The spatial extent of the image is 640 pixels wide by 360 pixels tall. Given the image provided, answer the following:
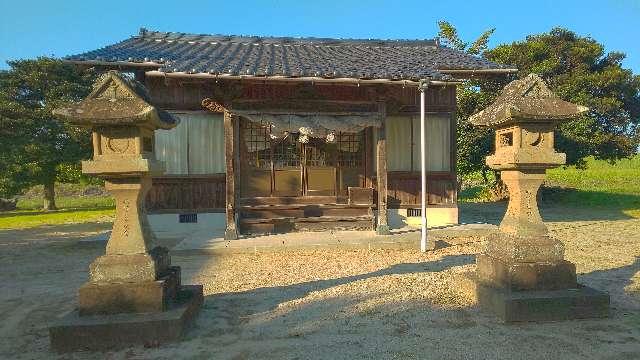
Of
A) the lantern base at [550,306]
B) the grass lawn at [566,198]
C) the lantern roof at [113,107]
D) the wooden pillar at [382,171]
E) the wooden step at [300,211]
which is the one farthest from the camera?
the grass lawn at [566,198]

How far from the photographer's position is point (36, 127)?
19.1 m

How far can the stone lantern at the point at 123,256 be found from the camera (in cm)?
380

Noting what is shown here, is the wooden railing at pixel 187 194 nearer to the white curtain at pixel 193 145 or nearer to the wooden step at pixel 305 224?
the white curtain at pixel 193 145

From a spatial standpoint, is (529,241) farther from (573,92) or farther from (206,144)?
(573,92)

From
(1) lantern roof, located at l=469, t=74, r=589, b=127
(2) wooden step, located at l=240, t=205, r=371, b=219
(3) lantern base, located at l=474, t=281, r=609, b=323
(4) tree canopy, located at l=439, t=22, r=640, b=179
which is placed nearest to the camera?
(3) lantern base, located at l=474, t=281, r=609, b=323

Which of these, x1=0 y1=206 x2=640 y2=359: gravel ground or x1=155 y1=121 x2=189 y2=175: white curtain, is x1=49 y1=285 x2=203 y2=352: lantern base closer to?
x1=0 y1=206 x2=640 y2=359: gravel ground

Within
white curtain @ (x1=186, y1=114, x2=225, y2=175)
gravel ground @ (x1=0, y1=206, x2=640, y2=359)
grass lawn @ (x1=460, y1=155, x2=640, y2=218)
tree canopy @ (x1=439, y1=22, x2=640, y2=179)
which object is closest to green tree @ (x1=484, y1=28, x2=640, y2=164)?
tree canopy @ (x1=439, y1=22, x2=640, y2=179)

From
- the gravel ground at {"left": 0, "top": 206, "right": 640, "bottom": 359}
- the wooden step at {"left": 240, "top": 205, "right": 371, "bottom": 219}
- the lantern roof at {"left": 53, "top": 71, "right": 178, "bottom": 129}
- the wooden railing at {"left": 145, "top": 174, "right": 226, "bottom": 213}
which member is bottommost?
the gravel ground at {"left": 0, "top": 206, "right": 640, "bottom": 359}

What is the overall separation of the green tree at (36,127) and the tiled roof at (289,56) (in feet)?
32.2

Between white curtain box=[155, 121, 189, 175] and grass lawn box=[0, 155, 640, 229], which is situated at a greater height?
white curtain box=[155, 121, 189, 175]

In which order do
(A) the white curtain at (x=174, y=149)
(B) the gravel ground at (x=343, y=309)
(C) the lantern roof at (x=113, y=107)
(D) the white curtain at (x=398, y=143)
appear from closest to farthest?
(B) the gravel ground at (x=343, y=309)
(C) the lantern roof at (x=113, y=107)
(A) the white curtain at (x=174, y=149)
(D) the white curtain at (x=398, y=143)

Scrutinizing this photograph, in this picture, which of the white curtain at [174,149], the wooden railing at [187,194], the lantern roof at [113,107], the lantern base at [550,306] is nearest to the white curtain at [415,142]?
the wooden railing at [187,194]

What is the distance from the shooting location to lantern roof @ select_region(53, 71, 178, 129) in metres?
3.94

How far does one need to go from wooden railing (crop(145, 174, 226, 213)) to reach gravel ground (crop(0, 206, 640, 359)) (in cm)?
202
